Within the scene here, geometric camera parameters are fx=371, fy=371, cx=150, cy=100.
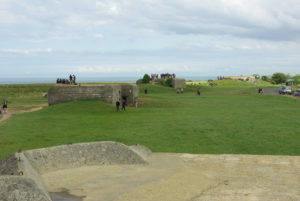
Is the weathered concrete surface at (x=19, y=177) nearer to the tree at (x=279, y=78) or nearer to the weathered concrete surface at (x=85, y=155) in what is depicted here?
the weathered concrete surface at (x=85, y=155)

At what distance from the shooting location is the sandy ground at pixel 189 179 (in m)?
10.8

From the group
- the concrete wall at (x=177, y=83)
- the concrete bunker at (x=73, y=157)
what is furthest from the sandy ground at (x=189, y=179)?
the concrete wall at (x=177, y=83)

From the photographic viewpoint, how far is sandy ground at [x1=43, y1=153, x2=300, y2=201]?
10.8 meters

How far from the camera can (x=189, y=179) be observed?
41.2 ft

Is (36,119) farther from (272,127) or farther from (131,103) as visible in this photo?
(272,127)

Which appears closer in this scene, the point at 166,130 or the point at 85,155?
the point at 85,155

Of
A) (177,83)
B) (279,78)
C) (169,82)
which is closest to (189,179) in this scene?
(177,83)

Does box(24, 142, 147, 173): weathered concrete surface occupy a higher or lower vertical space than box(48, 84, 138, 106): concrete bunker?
lower

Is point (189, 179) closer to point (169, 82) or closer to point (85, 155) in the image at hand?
point (85, 155)

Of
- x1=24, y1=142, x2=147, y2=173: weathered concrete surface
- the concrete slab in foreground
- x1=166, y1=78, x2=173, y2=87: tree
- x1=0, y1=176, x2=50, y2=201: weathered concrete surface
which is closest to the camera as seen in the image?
x1=0, y1=176, x2=50, y2=201: weathered concrete surface

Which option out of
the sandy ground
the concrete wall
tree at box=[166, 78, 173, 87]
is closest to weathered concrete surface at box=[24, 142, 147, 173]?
the sandy ground

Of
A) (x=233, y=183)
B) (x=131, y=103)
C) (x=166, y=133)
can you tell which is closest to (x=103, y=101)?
(x=131, y=103)

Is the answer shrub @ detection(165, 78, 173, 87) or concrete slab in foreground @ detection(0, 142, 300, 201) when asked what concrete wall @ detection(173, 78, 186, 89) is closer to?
shrub @ detection(165, 78, 173, 87)

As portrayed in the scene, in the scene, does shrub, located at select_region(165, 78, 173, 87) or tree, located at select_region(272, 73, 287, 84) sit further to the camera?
tree, located at select_region(272, 73, 287, 84)
